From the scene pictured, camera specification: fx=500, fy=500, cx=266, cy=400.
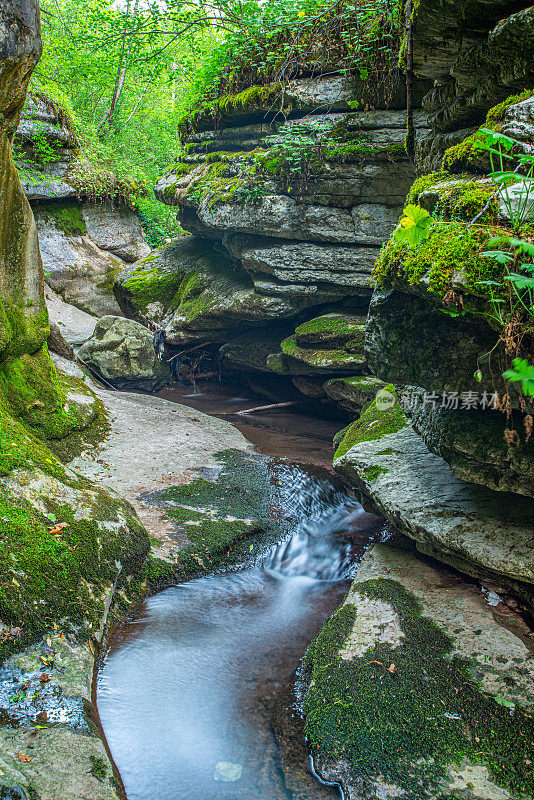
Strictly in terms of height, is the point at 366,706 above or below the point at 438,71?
below

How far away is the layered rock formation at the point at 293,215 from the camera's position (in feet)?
33.5

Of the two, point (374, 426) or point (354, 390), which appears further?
point (354, 390)

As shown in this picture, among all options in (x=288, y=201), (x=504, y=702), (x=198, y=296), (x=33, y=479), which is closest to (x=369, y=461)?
(x=504, y=702)

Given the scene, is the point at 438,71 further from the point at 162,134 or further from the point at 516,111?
the point at 162,134

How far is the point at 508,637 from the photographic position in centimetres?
412

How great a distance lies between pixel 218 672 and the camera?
15.5 feet

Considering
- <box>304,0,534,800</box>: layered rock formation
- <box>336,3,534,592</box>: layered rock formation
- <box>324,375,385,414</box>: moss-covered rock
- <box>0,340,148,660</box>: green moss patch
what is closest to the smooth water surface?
<box>304,0,534,800</box>: layered rock formation

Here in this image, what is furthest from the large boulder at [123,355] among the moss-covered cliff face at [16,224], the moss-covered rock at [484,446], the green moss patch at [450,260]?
the green moss patch at [450,260]

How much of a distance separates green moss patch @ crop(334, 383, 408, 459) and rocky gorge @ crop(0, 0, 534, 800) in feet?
0.15

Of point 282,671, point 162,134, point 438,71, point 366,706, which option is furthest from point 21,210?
point 162,134

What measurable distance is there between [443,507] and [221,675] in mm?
2798

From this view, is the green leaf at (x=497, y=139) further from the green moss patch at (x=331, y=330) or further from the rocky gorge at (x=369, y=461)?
the green moss patch at (x=331, y=330)

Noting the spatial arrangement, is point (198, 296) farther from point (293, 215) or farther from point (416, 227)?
point (416, 227)

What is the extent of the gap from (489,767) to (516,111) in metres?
4.58
